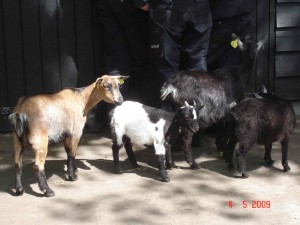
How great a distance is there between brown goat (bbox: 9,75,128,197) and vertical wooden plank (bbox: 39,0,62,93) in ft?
5.45

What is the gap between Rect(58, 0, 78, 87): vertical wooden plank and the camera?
6.87 meters

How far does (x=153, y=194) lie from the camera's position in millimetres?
5004

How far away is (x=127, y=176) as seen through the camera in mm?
5480

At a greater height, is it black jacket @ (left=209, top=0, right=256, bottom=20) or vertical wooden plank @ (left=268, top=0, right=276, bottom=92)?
black jacket @ (left=209, top=0, right=256, bottom=20)

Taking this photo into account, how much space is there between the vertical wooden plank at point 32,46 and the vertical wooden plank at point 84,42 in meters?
0.50

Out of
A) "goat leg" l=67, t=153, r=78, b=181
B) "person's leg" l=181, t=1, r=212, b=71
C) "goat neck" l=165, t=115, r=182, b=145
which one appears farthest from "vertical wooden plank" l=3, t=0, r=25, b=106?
"goat neck" l=165, t=115, r=182, b=145

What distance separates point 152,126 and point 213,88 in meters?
0.92

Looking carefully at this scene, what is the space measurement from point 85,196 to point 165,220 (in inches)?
34.8

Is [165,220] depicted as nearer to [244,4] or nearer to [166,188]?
[166,188]

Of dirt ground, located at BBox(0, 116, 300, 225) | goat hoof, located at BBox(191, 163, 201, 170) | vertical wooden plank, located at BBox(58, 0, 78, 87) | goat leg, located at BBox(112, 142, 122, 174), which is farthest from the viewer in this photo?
vertical wooden plank, located at BBox(58, 0, 78, 87)

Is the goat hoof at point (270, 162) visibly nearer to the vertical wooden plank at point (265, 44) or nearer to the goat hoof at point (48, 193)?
the vertical wooden plank at point (265, 44)

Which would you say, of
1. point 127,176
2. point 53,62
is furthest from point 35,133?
point 53,62

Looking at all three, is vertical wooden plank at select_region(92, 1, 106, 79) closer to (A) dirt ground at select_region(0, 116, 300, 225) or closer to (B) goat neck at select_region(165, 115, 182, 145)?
(A) dirt ground at select_region(0, 116, 300, 225)

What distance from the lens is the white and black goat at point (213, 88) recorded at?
5797 millimetres
